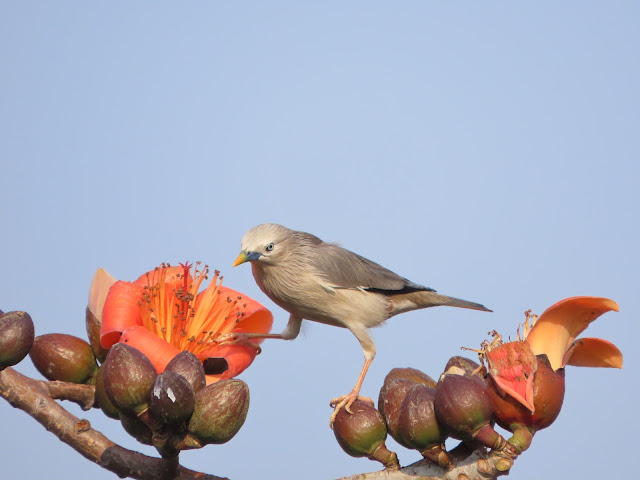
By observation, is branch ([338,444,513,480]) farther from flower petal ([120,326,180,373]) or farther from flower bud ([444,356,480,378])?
flower petal ([120,326,180,373])

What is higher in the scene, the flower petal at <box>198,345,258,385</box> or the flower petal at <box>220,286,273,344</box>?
the flower petal at <box>220,286,273,344</box>

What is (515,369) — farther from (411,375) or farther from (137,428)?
(137,428)

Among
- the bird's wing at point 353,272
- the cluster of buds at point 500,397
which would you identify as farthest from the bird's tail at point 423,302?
the cluster of buds at point 500,397

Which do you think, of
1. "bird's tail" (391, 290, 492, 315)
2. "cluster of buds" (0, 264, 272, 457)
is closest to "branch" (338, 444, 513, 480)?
"cluster of buds" (0, 264, 272, 457)

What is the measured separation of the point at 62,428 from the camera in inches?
125

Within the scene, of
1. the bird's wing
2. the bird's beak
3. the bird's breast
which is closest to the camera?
the bird's beak

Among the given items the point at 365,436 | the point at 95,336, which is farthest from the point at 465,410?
the point at 95,336

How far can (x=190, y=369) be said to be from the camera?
3004 millimetres

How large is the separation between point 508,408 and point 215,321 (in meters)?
1.64

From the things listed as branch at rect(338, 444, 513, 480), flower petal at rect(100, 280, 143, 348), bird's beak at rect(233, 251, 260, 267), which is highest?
bird's beak at rect(233, 251, 260, 267)

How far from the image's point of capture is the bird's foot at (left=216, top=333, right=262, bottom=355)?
147 inches

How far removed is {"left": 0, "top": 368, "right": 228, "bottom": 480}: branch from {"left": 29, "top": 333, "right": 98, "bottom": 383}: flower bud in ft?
0.46

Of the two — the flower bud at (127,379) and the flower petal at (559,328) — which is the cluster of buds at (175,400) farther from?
the flower petal at (559,328)

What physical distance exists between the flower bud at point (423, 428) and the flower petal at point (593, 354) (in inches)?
23.4
